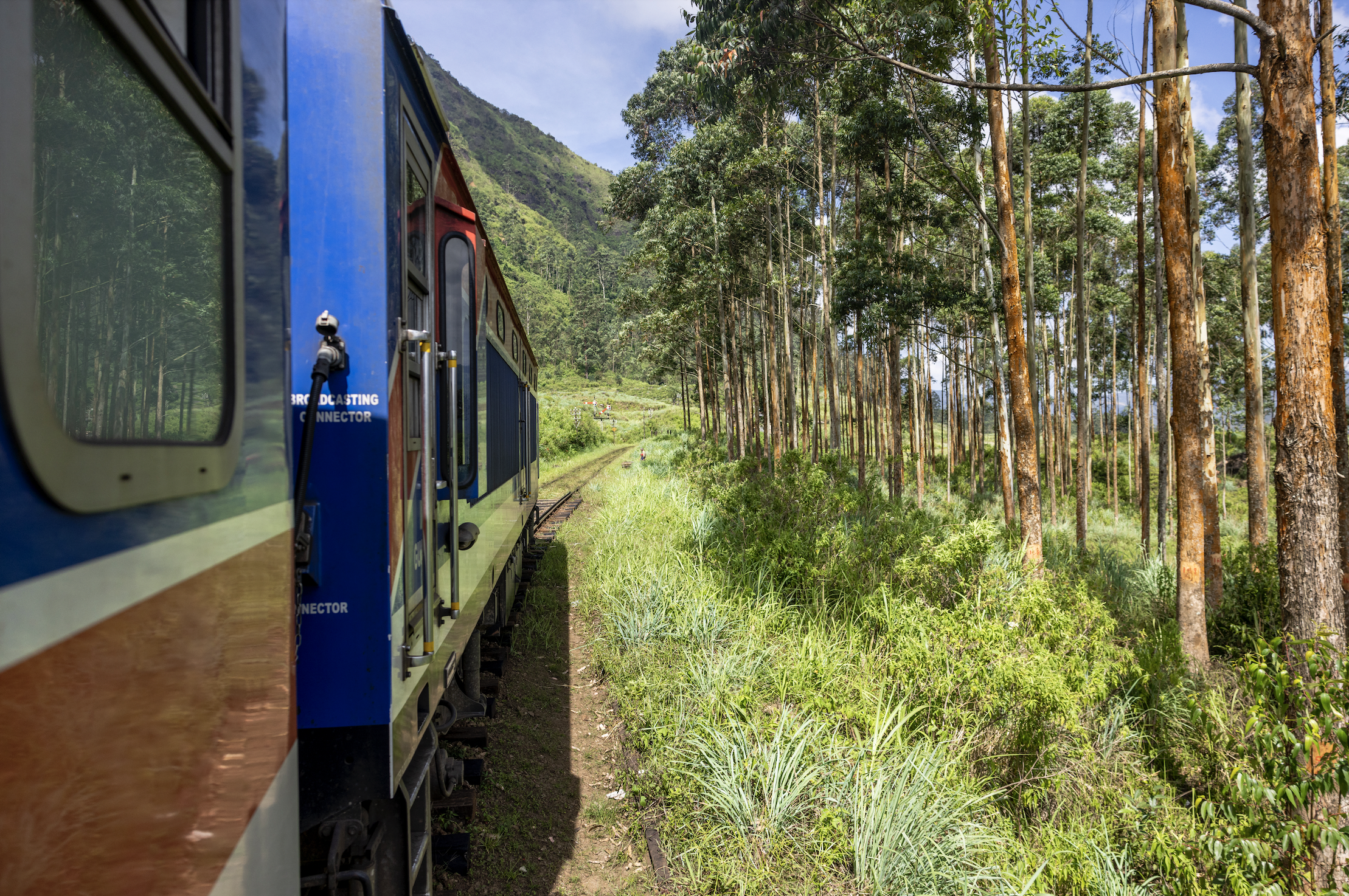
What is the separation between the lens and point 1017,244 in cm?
1423

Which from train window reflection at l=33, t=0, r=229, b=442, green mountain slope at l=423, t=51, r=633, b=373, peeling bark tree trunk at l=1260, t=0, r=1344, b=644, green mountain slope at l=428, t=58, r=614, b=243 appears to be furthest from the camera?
green mountain slope at l=428, t=58, r=614, b=243

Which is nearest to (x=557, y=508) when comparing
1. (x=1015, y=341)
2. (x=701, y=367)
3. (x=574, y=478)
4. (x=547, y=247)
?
(x=574, y=478)

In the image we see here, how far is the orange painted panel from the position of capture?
0.80 m

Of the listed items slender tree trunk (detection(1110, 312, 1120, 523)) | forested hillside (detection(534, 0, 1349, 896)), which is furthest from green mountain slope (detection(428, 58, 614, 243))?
forested hillside (detection(534, 0, 1349, 896))

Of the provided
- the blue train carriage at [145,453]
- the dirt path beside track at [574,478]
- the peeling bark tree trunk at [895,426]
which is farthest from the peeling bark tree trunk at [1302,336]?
the dirt path beside track at [574,478]

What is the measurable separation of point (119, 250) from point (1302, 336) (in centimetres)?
563

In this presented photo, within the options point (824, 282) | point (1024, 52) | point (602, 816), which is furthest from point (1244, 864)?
point (824, 282)

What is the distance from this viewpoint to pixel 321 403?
2459 mm

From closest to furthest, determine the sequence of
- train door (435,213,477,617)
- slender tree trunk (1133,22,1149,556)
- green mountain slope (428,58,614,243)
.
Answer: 1. train door (435,213,477,617)
2. slender tree trunk (1133,22,1149,556)
3. green mountain slope (428,58,614,243)

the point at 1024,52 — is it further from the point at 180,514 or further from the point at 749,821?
the point at 180,514

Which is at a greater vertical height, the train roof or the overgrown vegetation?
the train roof

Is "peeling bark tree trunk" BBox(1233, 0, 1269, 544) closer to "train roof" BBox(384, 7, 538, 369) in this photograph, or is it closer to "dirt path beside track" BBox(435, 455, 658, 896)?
"dirt path beside track" BBox(435, 455, 658, 896)

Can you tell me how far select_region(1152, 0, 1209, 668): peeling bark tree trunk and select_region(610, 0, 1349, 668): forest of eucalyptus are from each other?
0.08 feet

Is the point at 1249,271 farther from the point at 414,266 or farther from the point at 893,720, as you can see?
the point at 414,266
